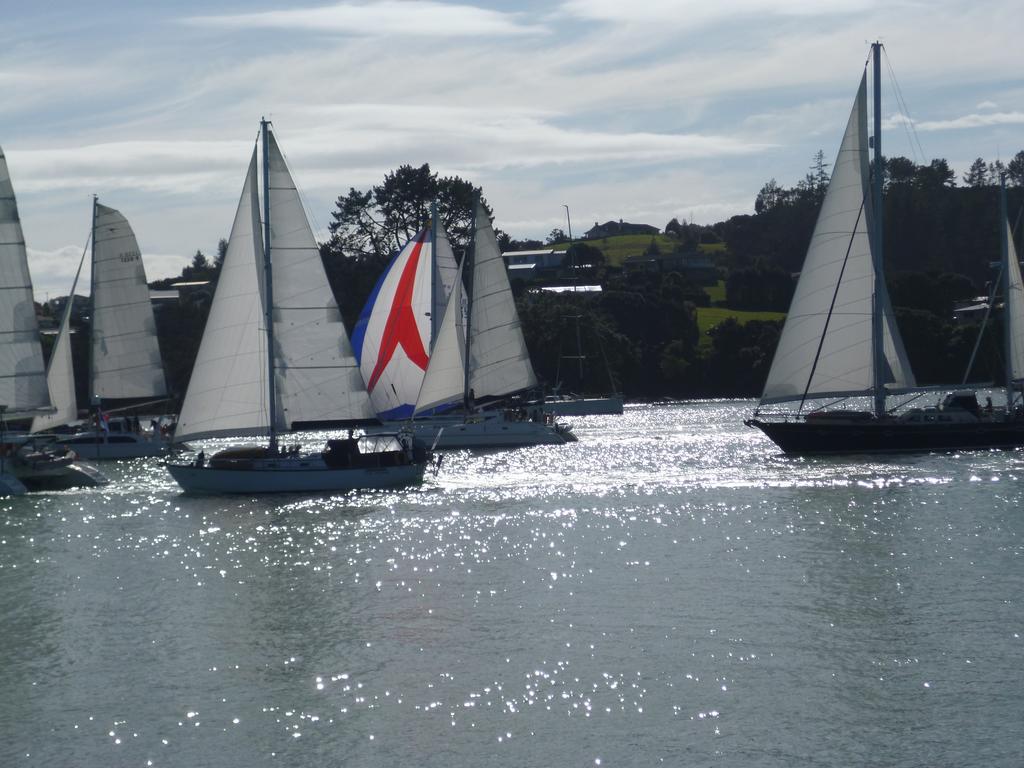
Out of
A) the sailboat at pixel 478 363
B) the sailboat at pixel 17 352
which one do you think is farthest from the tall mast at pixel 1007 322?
the sailboat at pixel 17 352

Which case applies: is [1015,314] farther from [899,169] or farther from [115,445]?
[899,169]

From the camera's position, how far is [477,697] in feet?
65.7

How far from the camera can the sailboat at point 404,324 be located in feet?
214

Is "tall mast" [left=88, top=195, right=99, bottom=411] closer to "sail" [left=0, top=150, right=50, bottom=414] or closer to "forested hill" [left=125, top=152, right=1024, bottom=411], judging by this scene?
"sail" [left=0, top=150, right=50, bottom=414]

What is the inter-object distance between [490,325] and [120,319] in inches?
644

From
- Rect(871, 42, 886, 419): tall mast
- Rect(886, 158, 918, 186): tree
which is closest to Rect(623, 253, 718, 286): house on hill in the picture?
Rect(886, 158, 918, 186): tree

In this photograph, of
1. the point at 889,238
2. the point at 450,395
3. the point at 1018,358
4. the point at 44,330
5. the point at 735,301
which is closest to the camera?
the point at 1018,358

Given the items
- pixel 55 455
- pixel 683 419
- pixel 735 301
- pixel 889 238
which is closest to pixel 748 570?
pixel 55 455

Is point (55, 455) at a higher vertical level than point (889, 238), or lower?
lower

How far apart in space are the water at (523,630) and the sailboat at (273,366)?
4.38ft

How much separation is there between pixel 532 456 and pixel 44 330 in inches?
2813

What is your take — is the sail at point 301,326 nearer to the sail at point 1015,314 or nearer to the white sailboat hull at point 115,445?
the white sailboat hull at point 115,445

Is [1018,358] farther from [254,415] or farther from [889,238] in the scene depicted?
[889,238]

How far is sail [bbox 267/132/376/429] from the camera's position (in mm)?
43625
